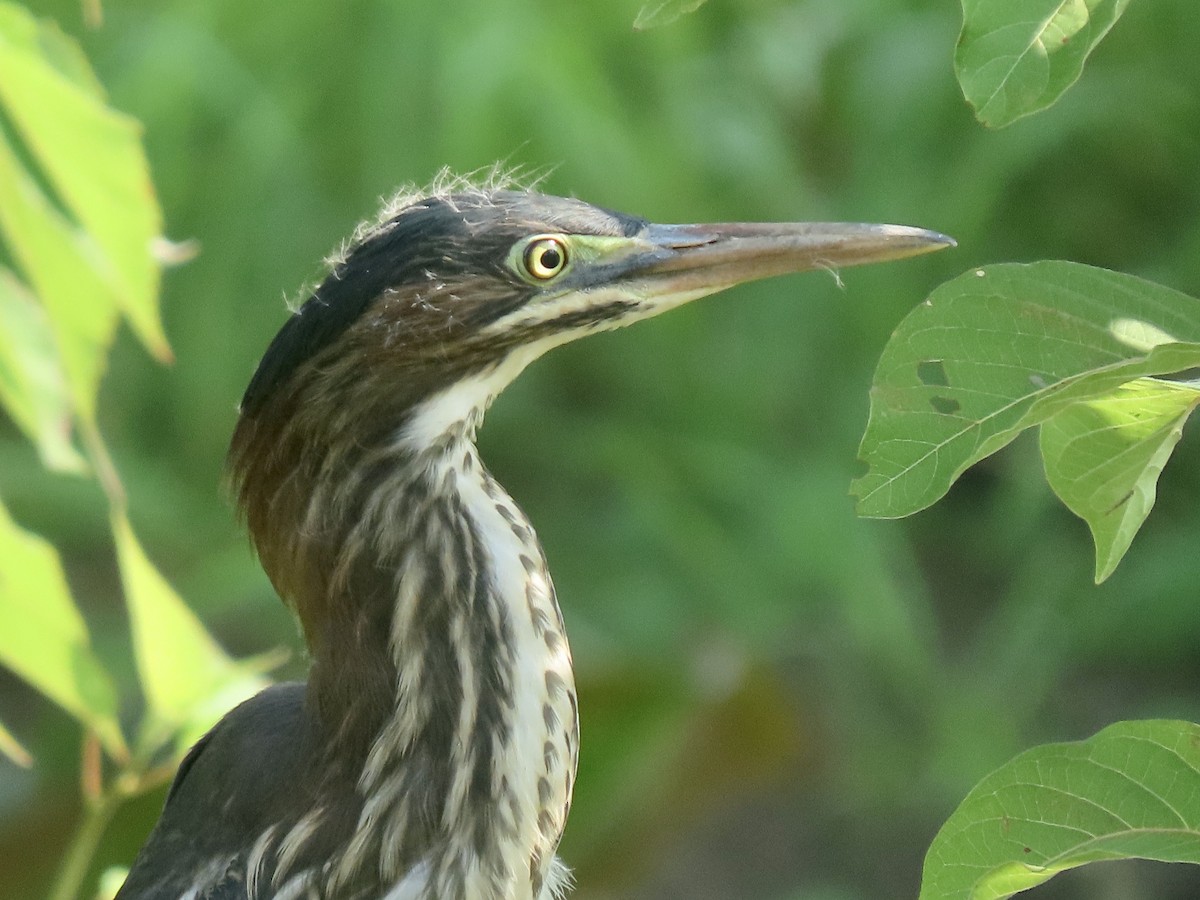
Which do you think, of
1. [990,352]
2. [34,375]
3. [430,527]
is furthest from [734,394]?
[990,352]

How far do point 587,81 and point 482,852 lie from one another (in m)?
2.25

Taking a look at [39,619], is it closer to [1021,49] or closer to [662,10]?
[662,10]

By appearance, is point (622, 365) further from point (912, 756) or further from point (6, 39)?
point (6, 39)

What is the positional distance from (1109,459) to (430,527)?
2.11ft

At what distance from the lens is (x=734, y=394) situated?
3.52 metres

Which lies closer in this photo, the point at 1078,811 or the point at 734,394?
the point at 1078,811

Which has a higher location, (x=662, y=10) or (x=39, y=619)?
(x=662, y=10)

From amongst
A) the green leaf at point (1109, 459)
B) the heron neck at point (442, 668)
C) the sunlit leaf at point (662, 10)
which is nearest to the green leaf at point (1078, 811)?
the green leaf at point (1109, 459)

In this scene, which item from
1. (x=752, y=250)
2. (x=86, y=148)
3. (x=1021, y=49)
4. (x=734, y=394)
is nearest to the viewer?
(x=1021, y=49)

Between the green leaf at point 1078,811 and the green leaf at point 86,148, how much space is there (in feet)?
2.11

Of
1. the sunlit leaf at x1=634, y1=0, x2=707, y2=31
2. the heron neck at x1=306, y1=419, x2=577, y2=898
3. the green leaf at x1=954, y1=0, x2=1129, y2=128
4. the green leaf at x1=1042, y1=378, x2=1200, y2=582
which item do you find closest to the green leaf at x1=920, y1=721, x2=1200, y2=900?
the green leaf at x1=1042, y1=378, x2=1200, y2=582

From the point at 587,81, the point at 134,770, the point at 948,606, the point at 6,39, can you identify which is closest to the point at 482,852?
the point at 134,770

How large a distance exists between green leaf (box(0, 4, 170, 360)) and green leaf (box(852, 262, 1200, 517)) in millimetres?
536

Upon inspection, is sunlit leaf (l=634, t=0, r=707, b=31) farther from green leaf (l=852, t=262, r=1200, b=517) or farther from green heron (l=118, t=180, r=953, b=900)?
green heron (l=118, t=180, r=953, b=900)
